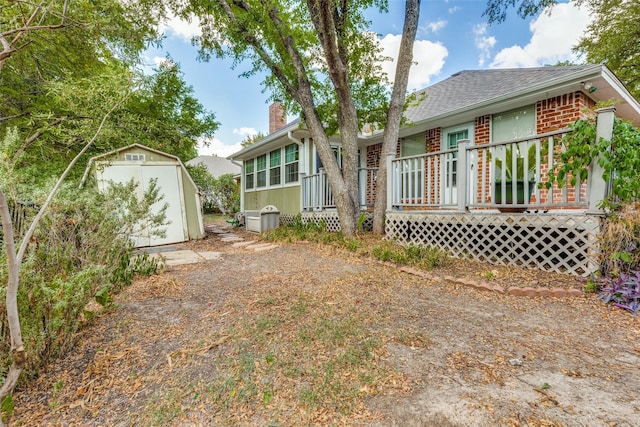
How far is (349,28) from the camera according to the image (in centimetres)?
605

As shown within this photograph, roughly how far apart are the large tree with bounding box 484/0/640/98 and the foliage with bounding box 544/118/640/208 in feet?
37.5

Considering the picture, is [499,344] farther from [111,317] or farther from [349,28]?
[349,28]

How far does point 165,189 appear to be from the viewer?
7348mm

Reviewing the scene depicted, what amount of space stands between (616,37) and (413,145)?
439 inches

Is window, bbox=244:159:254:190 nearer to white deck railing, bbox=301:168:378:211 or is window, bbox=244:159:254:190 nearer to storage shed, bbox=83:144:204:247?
white deck railing, bbox=301:168:378:211

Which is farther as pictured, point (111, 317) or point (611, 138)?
point (611, 138)

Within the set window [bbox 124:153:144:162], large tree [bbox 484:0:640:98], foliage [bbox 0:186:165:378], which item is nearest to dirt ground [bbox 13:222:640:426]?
foliage [bbox 0:186:165:378]

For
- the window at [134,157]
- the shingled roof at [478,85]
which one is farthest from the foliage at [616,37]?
the window at [134,157]

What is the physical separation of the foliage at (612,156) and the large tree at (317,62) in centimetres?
373

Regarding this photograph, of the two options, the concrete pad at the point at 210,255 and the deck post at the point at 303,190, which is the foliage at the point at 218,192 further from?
the concrete pad at the point at 210,255

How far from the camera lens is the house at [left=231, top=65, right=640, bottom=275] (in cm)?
365

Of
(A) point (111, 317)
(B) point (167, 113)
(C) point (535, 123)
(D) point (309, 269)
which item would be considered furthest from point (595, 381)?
(B) point (167, 113)

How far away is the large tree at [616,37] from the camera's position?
11555 millimetres

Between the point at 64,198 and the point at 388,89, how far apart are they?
6.56m
